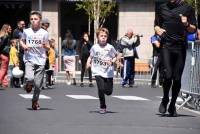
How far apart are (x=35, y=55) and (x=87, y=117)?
222 centimetres

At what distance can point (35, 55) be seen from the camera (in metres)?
15.7

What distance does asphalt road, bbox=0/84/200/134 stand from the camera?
12055 millimetres

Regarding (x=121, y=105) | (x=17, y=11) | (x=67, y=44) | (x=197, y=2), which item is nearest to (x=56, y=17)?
(x=17, y=11)

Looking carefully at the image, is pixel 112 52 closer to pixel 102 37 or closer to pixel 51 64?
pixel 102 37

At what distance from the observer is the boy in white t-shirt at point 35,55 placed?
15.5 m

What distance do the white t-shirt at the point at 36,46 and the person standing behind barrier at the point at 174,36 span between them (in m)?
2.53

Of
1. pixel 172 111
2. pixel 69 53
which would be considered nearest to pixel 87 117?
pixel 172 111

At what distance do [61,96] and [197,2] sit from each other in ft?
56.7

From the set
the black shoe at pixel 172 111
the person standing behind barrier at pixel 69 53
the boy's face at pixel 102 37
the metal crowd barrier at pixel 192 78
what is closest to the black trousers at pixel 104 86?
the boy's face at pixel 102 37

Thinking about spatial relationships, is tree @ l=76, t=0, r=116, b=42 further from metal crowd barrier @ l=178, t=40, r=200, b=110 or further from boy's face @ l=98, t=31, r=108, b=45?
boy's face @ l=98, t=31, r=108, b=45

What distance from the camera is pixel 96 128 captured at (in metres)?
12.2

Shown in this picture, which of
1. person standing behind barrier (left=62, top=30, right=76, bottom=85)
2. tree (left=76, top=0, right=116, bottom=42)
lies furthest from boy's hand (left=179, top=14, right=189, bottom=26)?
tree (left=76, top=0, right=116, bottom=42)

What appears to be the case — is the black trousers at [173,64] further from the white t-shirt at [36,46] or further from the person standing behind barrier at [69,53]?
the person standing behind barrier at [69,53]

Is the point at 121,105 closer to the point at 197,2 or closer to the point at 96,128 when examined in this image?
the point at 96,128
